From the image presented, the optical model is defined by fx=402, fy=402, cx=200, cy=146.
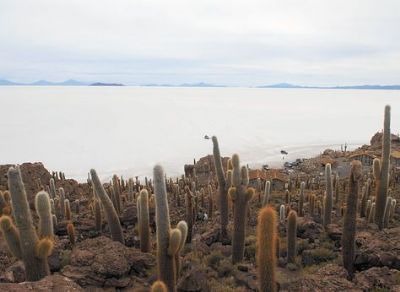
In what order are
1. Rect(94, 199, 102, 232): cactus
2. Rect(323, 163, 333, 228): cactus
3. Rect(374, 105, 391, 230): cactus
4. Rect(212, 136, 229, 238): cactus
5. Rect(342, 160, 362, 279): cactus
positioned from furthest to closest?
Rect(94, 199, 102, 232): cactus → Rect(323, 163, 333, 228): cactus → Rect(212, 136, 229, 238): cactus → Rect(374, 105, 391, 230): cactus → Rect(342, 160, 362, 279): cactus

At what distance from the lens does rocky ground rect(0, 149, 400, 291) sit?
7135 mm

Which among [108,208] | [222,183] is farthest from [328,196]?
[108,208]

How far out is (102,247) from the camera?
348 inches

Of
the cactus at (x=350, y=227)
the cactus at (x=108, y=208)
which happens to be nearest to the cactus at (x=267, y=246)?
the cactus at (x=350, y=227)

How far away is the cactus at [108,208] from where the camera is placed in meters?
10.0

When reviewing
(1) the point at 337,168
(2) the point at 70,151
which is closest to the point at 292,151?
(1) the point at 337,168

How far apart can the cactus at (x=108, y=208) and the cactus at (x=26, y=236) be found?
2.69 metres

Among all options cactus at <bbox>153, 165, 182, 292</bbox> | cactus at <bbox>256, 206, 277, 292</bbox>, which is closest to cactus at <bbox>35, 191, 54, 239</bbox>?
cactus at <bbox>153, 165, 182, 292</bbox>

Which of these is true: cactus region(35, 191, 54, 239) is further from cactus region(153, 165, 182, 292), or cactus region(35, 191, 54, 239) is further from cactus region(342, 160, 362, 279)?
cactus region(342, 160, 362, 279)

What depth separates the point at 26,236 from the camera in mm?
7156

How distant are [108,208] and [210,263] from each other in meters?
2.95

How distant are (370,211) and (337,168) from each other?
61.8 ft

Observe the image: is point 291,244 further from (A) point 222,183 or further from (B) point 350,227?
(A) point 222,183

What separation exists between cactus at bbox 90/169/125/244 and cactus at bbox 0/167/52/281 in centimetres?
269
